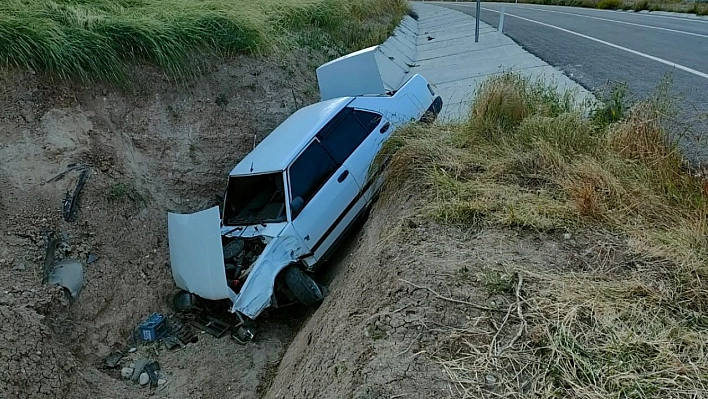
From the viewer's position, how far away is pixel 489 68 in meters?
11.9

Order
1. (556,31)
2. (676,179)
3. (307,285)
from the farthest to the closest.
Result: (556,31)
(307,285)
(676,179)

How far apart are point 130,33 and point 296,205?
4401 millimetres

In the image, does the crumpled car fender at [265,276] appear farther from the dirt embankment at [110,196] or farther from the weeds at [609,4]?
the weeds at [609,4]

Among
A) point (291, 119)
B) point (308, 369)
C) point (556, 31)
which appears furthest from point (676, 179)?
point (556, 31)

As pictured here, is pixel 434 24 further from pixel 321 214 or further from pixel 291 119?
pixel 321 214

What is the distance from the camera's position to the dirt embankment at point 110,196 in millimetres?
5145

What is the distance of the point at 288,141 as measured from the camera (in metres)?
6.48

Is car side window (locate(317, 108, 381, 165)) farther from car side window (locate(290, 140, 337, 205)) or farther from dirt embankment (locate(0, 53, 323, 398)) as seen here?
dirt embankment (locate(0, 53, 323, 398))

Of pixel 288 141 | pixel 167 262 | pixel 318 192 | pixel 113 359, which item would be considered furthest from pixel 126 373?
pixel 288 141

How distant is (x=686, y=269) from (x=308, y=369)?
2.69 meters

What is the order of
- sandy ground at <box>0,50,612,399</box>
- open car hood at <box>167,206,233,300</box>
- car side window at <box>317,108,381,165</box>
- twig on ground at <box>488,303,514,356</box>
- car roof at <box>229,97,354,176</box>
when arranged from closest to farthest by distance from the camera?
1. twig on ground at <box>488,303,514,356</box>
2. sandy ground at <box>0,50,612,399</box>
3. open car hood at <box>167,206,233,300</box>
4. car roof at <box>229,97,354,176</box>
5. car side window at <box>317,108,381,165</box>

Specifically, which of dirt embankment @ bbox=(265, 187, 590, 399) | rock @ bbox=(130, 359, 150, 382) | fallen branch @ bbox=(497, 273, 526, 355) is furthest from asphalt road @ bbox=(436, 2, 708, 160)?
rock @ bbox=(130, 359, 150, 382)

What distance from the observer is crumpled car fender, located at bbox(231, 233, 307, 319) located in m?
5.41

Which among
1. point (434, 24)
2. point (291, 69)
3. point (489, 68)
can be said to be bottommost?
Result: point (434, 24)
